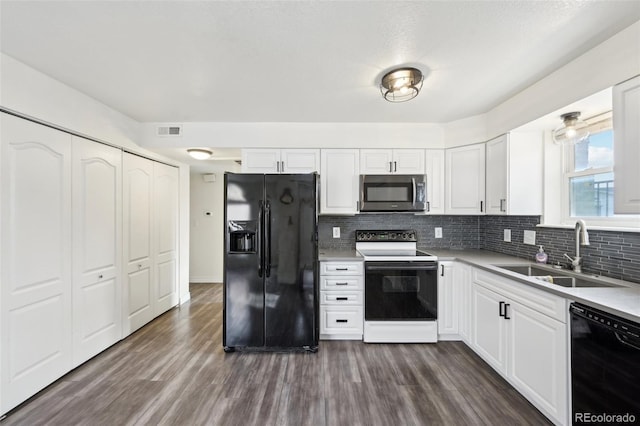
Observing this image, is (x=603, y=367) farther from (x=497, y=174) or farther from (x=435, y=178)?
(x=435, y=178)

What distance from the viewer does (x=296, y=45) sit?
1535 millimetres

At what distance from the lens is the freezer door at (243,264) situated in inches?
94.3

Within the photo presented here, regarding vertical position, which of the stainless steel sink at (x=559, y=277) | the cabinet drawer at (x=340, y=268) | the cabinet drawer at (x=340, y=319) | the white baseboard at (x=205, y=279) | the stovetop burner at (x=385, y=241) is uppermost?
the stovetop burner at (x=385, y=241)

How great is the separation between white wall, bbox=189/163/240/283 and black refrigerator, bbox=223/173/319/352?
257 cm

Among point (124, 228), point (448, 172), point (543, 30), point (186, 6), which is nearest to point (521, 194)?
point (448, 172)

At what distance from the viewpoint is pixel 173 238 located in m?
3.47

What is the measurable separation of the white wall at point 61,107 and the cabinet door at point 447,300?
353 centimetres

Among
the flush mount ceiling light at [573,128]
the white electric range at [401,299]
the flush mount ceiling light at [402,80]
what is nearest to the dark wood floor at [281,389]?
the white electric range at [401,299]

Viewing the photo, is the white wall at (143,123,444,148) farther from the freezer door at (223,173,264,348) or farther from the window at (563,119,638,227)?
the window at (563,119,638,227)

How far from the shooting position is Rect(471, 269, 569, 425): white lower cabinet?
1.50m

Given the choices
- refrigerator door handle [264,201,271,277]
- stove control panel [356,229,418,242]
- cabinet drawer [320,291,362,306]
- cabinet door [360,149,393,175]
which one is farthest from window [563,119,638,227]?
refrigerator door handle [264,201,271,277]

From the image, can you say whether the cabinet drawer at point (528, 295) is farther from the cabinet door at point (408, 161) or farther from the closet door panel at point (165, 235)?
the closet door panel at point (165, 235)

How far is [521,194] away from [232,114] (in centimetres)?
296

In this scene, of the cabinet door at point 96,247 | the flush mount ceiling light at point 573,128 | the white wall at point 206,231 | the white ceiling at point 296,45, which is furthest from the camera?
the white wall at point 206,231
